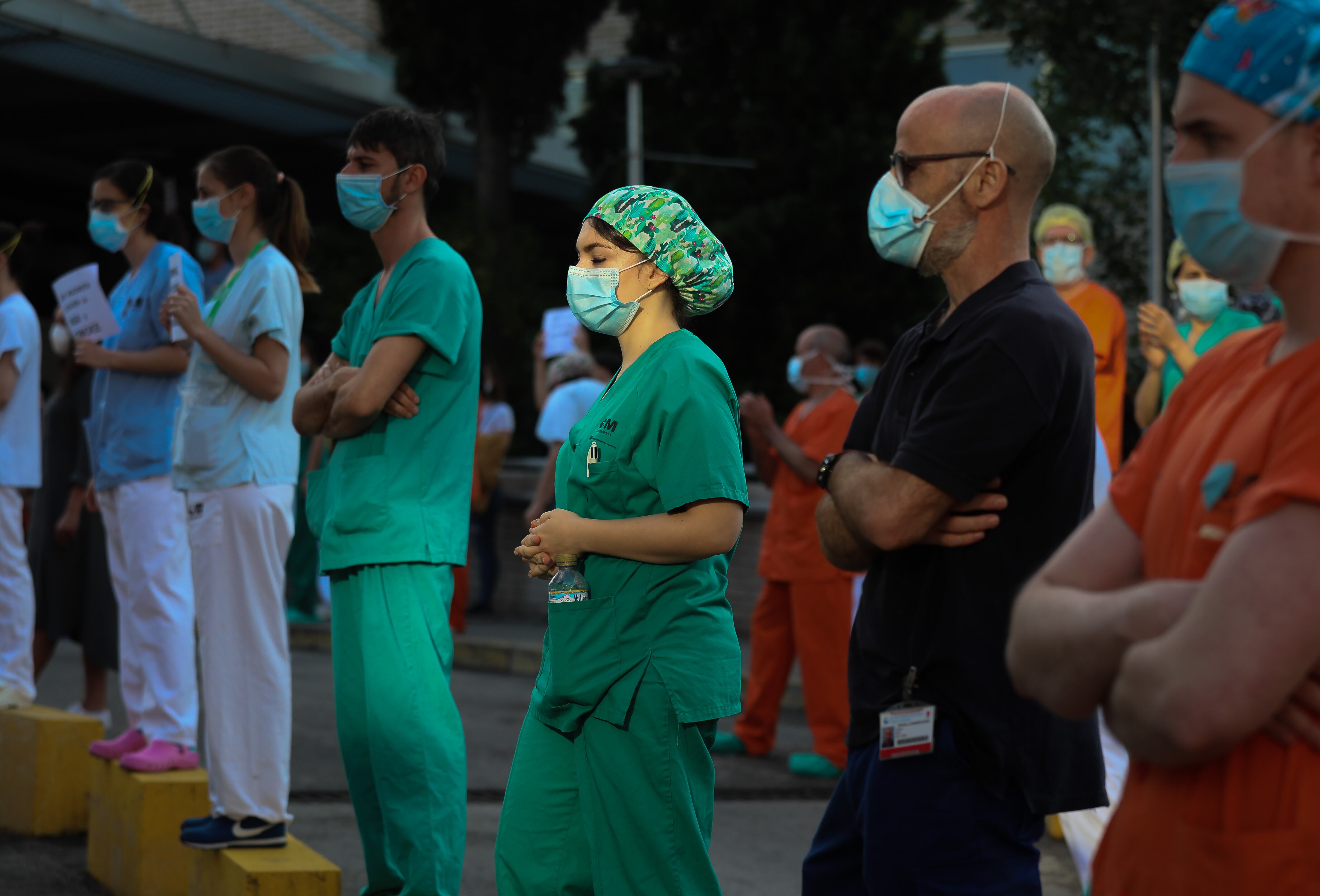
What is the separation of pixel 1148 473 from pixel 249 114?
1587 cm

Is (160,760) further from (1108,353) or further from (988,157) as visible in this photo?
(1108,353)

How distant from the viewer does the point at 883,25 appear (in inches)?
645

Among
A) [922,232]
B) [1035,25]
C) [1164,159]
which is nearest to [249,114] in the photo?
[1035,25]

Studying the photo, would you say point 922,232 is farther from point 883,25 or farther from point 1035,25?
point 883,25

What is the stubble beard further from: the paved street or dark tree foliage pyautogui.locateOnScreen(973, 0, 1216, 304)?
dark tree foliage pyautogui.locateOnScreen(973, 0, 1216, 304)

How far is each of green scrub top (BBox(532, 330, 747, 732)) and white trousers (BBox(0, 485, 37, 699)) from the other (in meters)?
4.13

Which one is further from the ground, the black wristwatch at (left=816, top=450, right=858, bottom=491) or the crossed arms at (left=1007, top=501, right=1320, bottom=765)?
the black wristwatch at (left=816, top=450, right=858, bottom=491)

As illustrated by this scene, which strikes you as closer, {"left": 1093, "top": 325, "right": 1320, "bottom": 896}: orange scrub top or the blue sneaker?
{"left": 1093, "top": 325, "right": 1320, "bottom": 896}: orange scrub top

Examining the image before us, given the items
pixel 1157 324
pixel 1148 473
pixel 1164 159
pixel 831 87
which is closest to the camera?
pixel 1148 473

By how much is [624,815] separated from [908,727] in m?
0.68

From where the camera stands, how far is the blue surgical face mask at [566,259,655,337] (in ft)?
10.4

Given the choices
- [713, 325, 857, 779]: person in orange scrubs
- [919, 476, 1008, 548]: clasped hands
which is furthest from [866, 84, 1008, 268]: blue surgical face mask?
[713, 325, 857, 779]: person in orange scrubs

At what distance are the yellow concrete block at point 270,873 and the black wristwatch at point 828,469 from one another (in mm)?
2036

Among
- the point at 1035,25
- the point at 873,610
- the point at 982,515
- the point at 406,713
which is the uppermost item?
the point at 1035,25
